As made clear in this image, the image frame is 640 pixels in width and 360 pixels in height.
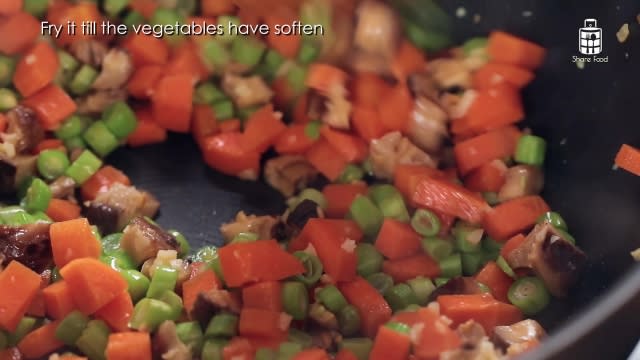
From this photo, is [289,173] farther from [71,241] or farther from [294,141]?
[71,241]

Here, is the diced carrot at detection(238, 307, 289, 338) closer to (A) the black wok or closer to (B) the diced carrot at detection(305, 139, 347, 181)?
(A) the black wok

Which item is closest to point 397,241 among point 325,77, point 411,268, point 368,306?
point 411,268

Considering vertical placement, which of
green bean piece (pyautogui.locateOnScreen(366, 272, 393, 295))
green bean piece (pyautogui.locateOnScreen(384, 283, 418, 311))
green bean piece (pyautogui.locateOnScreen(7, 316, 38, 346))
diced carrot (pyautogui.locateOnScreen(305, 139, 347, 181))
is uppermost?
diced carrot (pyautogui.locateOnScreen(305, 139, 347, 181))

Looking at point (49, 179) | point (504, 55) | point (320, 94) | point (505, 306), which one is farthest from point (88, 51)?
point (505, 306)

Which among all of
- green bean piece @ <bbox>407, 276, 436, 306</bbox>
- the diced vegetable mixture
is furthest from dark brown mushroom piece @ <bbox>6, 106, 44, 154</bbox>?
green bean piece @ <bbox>407, 276, 436, 306</bbox>

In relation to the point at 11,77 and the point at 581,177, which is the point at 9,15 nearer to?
the point at 11,77
